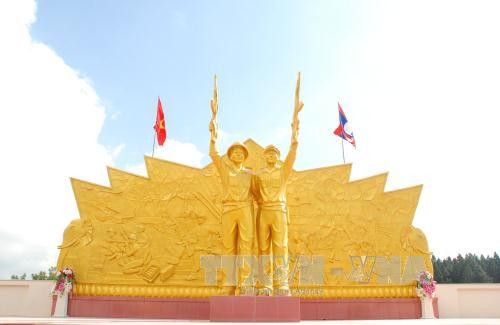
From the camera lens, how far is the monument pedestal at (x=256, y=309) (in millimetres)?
4664

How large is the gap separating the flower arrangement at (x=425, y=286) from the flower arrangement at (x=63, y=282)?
7115mm

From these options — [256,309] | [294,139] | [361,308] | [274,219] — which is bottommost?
[361,308]

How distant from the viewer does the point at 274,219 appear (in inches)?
215

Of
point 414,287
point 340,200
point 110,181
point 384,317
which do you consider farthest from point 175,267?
point 414,287

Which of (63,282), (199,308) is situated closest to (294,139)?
(199,308)

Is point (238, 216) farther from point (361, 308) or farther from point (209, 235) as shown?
point (361, 308)

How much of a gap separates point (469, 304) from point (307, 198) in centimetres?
430

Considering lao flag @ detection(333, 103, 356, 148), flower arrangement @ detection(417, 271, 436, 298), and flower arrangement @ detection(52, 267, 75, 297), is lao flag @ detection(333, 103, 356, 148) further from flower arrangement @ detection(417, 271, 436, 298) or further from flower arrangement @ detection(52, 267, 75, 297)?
flower arrangement @ detection(52, 267, 75, 297)

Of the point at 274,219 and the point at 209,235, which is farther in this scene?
the point at 209,235

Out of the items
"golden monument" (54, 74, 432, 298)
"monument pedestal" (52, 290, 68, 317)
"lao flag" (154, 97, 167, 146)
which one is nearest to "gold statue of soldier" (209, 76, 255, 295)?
"golden monument" (54, 74, 432, 298)

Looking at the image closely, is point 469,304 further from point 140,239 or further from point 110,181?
point 110,181

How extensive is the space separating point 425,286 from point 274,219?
176 inches

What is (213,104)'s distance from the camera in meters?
5.79

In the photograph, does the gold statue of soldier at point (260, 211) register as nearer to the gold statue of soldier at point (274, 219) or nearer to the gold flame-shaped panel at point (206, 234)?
the gold statue of soldier at point (274, 219)
